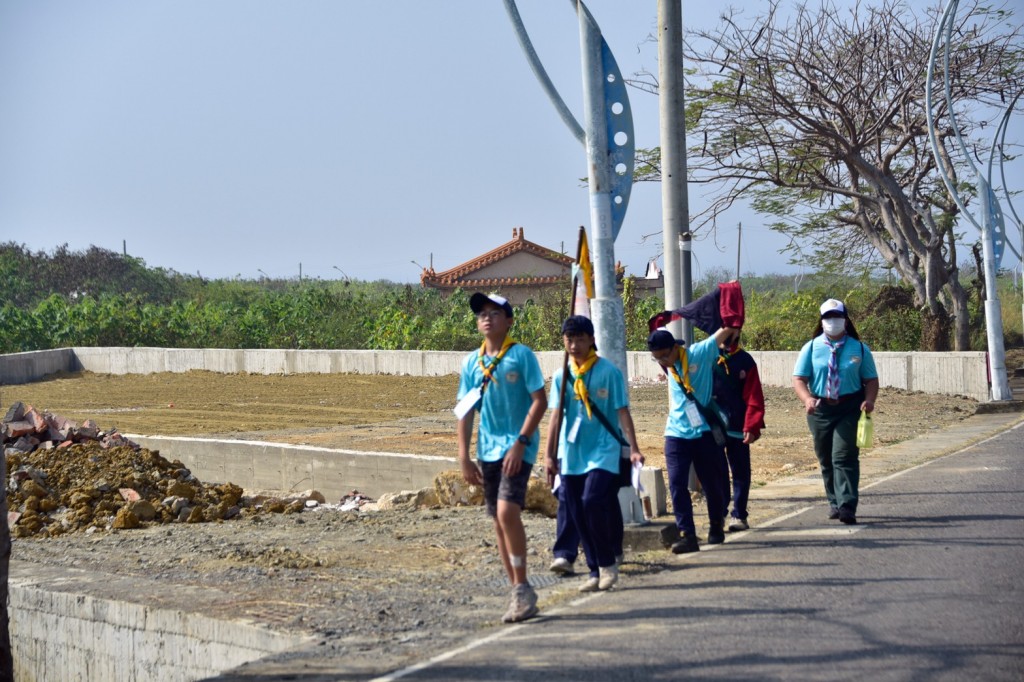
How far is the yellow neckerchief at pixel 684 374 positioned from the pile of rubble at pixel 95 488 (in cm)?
597

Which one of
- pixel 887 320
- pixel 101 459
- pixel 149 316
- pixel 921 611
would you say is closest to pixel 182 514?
pixel 101 459

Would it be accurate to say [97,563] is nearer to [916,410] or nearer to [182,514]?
[182,514]

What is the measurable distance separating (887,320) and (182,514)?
22038mm

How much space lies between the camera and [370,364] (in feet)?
119

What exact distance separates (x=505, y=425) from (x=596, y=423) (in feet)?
1.88

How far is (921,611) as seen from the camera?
→ 6.71 meters

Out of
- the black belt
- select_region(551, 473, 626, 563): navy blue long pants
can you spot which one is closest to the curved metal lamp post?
the black belt

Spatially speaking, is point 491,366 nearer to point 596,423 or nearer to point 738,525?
point 596,423

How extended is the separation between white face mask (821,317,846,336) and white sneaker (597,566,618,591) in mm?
3213

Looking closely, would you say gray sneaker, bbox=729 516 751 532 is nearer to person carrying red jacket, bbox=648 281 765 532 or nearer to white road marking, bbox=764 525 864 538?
white road marking, bbox=764 525 864 538

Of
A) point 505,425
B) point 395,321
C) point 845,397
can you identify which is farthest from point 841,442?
point 395,321

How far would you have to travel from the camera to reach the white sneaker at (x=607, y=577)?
750 cm

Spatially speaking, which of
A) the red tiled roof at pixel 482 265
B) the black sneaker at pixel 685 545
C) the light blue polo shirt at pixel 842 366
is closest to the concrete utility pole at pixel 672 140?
the light blue polo shirt at pixel 842 366

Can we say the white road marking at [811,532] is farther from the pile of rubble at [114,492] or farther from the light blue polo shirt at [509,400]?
the light blue polo shirt at [509,400]
